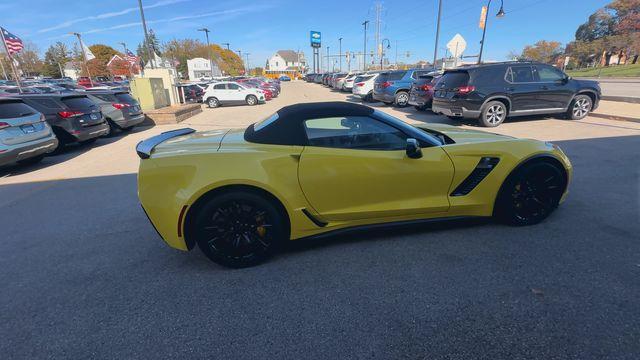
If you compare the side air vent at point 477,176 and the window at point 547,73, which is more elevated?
the window at point 547,73

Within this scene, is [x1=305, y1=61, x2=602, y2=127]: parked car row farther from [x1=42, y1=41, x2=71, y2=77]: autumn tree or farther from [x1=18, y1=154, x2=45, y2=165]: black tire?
[x1=42, y1=41, x2=71, y2=77]: autumn tree

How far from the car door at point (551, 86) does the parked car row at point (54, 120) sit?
40.8ft

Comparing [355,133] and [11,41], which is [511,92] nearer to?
[355,133]

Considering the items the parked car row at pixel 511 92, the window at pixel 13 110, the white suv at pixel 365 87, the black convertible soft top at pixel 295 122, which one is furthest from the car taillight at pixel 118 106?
the white suv at pixel 365 87

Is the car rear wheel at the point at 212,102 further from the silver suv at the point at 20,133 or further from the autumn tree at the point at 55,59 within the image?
the autumn tree at the point at 55,59

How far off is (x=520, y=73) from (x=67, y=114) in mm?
12217

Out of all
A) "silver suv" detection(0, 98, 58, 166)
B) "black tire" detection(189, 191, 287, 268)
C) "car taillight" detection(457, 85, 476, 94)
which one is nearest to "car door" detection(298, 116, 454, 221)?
"black tire" detection(189, 191, 287, 268)

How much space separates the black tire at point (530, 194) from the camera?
3.11 meters

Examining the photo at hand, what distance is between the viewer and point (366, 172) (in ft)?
8.96

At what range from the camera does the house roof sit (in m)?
130

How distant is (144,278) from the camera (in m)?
2.70

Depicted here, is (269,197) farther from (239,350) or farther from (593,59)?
(593,59)

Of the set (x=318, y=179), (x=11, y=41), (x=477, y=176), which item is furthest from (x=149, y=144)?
(x=11, y=41)

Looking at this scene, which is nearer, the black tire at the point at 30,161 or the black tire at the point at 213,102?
the black tire at the point at 30,161
